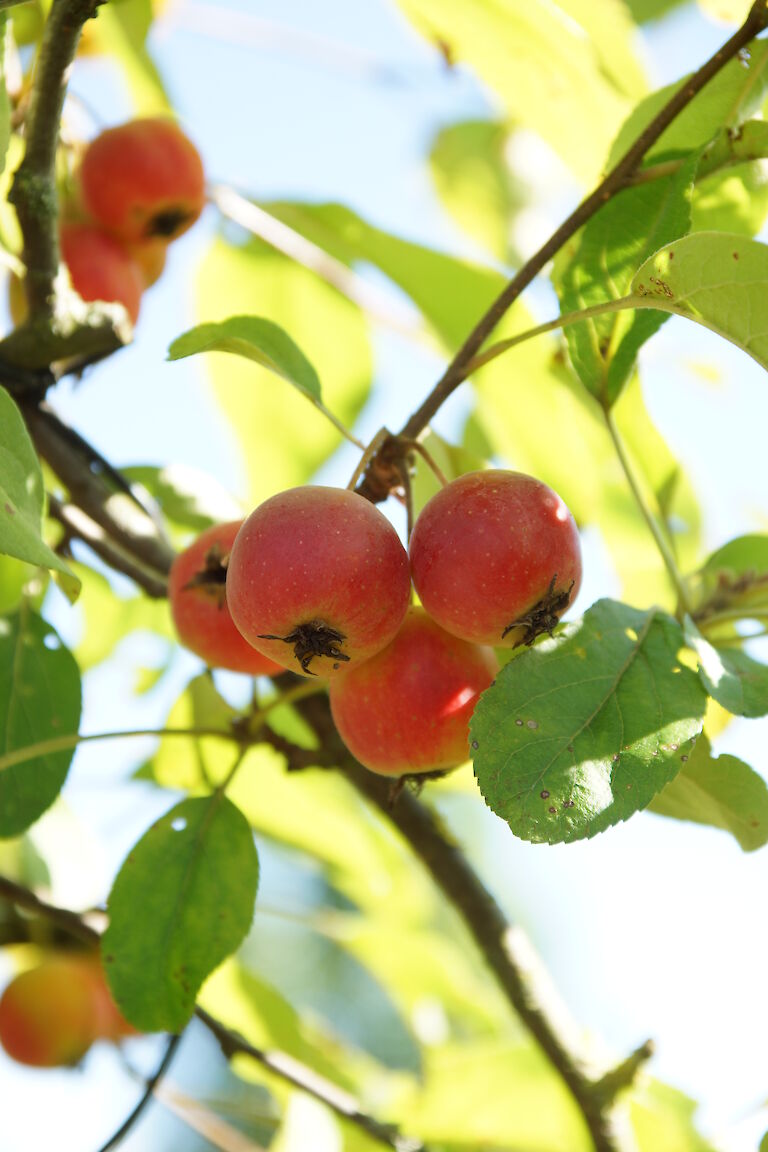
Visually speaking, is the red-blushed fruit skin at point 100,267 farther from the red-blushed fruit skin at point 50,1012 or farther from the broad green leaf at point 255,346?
the red-blushed fruit skin at point 50,1012

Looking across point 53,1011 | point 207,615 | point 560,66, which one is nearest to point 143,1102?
point 207,615

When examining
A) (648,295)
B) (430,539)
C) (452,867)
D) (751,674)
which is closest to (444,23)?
(648,295)

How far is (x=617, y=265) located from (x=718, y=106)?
0.61 feet

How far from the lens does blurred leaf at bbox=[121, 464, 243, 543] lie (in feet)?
5.05

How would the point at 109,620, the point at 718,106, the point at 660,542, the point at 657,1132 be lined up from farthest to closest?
the point at 109,620 < the point at 657,1132 < the point at 660,542 < the point at 718,106

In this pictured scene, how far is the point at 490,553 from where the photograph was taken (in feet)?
2.99

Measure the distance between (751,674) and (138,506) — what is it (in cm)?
83

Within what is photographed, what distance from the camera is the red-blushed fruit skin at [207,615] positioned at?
45.8 inches

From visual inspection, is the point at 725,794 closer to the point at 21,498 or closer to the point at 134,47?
the point at 21,498

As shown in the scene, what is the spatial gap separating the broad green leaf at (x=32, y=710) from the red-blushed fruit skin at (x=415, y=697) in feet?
1.24

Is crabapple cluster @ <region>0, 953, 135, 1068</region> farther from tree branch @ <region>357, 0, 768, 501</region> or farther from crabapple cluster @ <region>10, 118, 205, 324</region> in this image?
tree branch @ <region>357, 0, 768, 501</region>

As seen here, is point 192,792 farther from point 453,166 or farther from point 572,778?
point 453,166

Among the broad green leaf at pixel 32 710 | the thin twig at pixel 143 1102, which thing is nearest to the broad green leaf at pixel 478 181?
the broad green leaf at pixel 32 710

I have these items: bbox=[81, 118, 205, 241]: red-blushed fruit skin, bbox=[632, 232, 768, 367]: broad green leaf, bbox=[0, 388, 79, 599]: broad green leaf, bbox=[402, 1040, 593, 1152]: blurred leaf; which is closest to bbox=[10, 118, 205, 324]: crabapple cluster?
bbox=[81, 118, 205, 241]: red-blushed fruit skin
